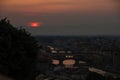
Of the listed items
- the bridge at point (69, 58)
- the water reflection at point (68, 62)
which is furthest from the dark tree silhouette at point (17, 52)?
the bridge at point (69, 58)

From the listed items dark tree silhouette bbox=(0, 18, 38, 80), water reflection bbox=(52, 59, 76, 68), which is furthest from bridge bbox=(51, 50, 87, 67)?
dark tree silhouette bbox=(0, 18, 38, 80)

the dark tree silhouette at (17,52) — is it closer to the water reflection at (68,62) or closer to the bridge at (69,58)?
the water reflection at (68,62)

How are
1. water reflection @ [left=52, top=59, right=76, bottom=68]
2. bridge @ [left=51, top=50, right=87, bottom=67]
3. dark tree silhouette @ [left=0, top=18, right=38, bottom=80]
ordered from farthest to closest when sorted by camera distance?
bridge @ [left=51, top=50, right=87, bottom=67] < water reflection @ [left=52, top=59, right=76, bottom=68] < dark tree silhouette @ [left=0, top=18, right=38, bottom=80]

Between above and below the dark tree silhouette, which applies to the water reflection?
below

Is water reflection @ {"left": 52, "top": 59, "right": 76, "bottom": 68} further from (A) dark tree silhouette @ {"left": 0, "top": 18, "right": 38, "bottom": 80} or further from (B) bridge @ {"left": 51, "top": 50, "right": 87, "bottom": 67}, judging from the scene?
(A) dark tree silhouette @ {"left": 0, "top": 18, "right": 38, "bottom": 80}

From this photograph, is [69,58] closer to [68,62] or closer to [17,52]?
[68,62]

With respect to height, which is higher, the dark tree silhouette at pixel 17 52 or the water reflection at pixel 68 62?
the dark tree silhouette at pixel 17 52

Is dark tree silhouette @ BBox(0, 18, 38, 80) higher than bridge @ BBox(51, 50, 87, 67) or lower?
higher

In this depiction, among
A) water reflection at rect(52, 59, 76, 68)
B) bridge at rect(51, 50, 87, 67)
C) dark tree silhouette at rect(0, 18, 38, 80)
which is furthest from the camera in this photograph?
bridge at rect(51, 50, 87, 67)

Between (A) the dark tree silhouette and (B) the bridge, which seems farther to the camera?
(B) the bridge

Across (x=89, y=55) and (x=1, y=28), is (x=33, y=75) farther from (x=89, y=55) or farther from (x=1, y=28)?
(x=89, y=55)
